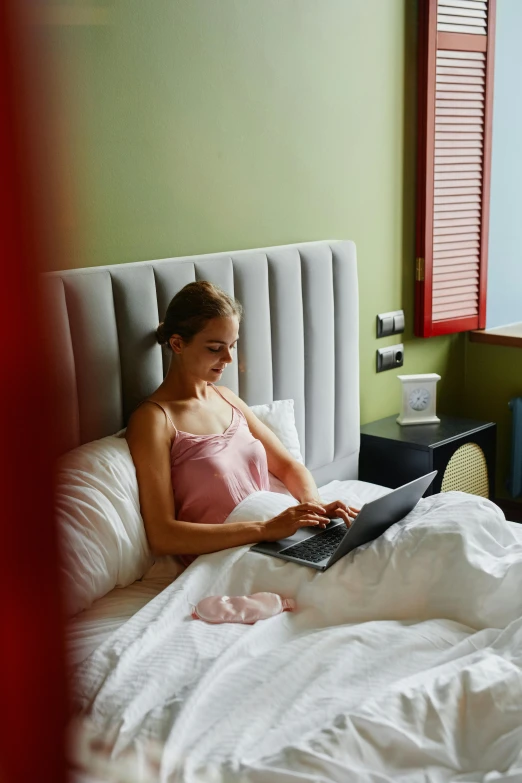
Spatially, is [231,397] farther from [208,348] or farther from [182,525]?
[182,525]

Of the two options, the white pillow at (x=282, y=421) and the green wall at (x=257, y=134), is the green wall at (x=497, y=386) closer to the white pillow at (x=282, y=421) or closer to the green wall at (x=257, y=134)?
the green wall at (x=257, y=134)

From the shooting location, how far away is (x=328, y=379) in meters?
A: 2.41

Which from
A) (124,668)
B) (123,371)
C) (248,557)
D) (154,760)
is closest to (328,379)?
(123,371)

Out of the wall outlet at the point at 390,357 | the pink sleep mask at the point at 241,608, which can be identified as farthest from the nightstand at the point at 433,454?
the pink sleep mask at the point at 241,608

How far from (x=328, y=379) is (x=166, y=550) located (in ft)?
2.95

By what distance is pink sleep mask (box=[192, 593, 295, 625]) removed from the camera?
1.46 meters

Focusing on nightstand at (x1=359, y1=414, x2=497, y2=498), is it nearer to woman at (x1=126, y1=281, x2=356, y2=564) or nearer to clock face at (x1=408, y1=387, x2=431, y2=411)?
clock face at (x1=408, y1=387, x2=431, y2=411)

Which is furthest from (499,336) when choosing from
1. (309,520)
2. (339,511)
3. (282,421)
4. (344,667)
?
(344,667)

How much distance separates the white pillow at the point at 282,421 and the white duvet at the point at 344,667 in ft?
1.22

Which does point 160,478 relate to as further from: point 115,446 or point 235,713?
point 235,713

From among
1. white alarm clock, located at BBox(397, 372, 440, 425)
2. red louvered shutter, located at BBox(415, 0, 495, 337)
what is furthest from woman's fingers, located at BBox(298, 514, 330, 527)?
red louvered shutter, located at BBox(415, 0, 495, 337)

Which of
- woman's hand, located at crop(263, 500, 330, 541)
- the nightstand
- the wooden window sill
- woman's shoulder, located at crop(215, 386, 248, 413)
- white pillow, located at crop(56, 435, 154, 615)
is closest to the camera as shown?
white pillow, located at crop(56, 435, 154, 615)

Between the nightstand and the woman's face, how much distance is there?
0.89m

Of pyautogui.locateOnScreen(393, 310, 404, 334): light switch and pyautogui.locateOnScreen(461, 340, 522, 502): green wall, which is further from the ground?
pyautogui.locateOnScreen(393, 310, 404, 334): light switch
